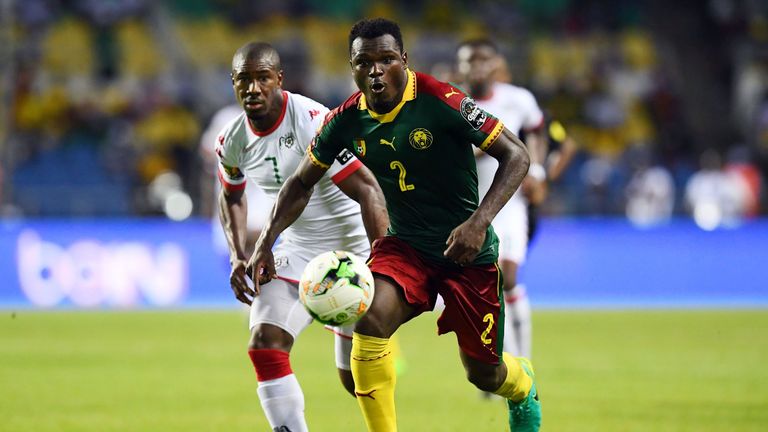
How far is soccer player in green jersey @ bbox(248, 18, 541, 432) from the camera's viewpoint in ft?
18.4

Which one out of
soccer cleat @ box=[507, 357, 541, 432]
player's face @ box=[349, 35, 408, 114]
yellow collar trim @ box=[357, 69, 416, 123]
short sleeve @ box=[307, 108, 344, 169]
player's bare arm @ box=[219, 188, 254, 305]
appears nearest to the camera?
player's face @ box=[349, 35, 408, 114]

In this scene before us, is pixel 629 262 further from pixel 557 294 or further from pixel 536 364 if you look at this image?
pixel 536 364

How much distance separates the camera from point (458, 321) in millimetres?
5922

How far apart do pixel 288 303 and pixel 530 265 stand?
11.3 metres

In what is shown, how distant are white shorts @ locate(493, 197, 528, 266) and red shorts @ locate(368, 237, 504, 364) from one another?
11.1 ft

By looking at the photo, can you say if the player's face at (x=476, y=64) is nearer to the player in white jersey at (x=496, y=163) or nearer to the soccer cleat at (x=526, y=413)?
the player in white jersey at (x=496, y=163)

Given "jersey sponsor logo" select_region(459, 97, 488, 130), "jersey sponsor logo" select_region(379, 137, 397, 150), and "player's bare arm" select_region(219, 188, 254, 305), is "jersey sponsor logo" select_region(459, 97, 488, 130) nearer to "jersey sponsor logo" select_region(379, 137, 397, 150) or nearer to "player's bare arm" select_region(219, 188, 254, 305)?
"jersey sponsor logo" select_region(379, 137, 397, 150)

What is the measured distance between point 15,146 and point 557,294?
33.1 ft

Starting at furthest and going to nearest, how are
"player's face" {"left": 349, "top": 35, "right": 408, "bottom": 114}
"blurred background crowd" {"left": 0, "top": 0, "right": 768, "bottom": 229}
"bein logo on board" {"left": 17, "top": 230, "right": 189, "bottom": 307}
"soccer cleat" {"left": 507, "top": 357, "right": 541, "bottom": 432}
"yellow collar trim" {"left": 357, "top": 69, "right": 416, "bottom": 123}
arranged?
"blurred background crowd" {"left": 0, "top": 0, "right": 768, "bottom": 229} → "bein logo on board" {"left": 17, "top": 230, "right": 189, "bottom": 307} → "soccer cleat" {"left": 507, "top": 357, "right": 541, "bottom": 432} → "yellow collar trim" {"left": 357, "top": 69, "right": 416, "bottom": 123} → "player's face" {"left": 349, "top": 35, "right": 408, "bottom": 114}

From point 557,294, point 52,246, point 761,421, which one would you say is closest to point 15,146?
point 52,246

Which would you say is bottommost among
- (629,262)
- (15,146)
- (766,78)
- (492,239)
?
(492,239)

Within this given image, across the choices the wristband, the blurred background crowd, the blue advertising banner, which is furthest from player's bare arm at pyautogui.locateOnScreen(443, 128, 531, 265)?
the blurred background crowd

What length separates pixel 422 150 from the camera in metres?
5.70

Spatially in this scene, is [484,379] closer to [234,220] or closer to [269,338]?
[269,338]
